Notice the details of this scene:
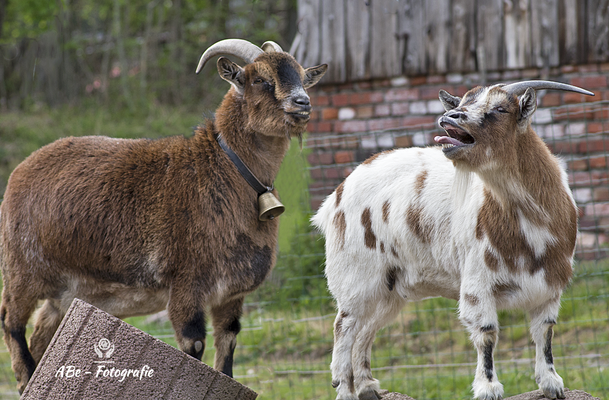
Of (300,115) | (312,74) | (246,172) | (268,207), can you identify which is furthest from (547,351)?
(312,74)

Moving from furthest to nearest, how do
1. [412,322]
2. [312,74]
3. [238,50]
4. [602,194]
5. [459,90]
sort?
[459,90] < [602,194] < [412,322] < [312,74] < [238,50]

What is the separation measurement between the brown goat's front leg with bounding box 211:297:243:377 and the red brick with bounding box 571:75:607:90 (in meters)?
4.37

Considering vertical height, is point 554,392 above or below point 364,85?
below

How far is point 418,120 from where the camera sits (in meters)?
6.96

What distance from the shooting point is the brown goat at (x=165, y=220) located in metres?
3.75

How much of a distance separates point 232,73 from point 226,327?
1538 mm

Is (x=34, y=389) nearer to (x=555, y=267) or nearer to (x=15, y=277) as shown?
(x=15, y=277)

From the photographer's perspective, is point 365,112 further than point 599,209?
Yes

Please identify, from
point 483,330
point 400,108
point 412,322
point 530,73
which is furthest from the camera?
point 400,108

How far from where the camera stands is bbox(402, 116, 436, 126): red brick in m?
6.89

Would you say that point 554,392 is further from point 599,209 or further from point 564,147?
point 564,147

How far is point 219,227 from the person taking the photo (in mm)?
3771

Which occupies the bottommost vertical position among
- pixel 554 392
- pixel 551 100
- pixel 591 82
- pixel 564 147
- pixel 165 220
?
pixel 554 392

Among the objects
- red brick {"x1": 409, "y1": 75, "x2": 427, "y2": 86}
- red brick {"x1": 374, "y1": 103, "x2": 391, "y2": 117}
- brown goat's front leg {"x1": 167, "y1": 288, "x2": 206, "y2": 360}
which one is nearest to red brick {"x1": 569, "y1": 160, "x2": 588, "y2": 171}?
red brick {"x1": 409, "y1": 75, "x2": 427, "y2": 86}
